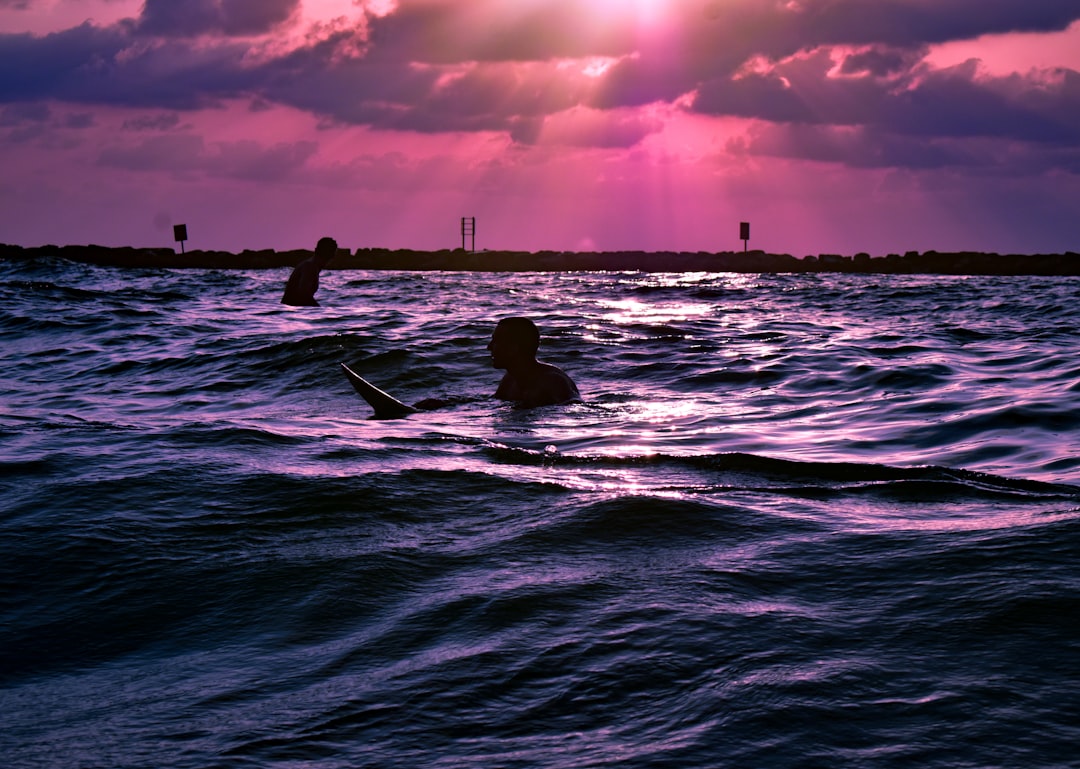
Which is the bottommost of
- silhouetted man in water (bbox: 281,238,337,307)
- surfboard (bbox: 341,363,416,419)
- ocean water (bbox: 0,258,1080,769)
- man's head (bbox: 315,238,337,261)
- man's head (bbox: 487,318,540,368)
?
ocean water (bbox: 0,258,1080,769)

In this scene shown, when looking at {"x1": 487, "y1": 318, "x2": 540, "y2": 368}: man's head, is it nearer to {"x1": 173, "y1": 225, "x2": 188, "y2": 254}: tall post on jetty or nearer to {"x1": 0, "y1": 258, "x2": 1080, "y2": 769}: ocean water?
{"x1": 0, "y1": 258, "x2": 1080, "y2": 769}: ocean water

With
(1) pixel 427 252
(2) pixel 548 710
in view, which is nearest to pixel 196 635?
(2) pixel 548 710

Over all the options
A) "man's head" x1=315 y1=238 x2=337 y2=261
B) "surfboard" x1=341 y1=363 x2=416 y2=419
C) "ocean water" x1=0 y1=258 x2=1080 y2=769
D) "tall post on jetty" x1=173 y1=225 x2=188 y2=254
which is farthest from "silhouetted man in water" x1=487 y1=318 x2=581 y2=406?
"tall post on jetty" x1=173 y1=225 x2=188 y2=254

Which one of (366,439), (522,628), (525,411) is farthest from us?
(525,411)

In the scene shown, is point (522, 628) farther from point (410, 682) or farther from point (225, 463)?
point (225, 463)

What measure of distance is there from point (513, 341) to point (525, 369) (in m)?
0.33

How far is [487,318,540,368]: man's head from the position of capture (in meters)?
8.41

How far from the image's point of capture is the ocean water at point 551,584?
2.44 metres

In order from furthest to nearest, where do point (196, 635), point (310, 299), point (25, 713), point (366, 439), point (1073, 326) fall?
point (310, 299), point (1073, 326), point (366, 439), point (196, 635), point (25, 713)

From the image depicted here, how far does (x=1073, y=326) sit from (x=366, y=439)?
43.8 feet

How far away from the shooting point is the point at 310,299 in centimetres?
1855

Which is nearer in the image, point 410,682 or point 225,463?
point 410,682

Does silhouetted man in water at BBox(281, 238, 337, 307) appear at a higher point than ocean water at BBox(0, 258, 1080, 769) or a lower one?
higher

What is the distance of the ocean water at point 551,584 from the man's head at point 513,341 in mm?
606
